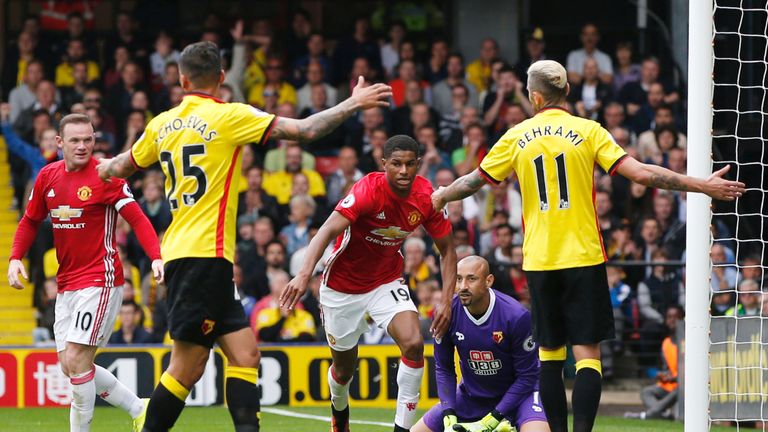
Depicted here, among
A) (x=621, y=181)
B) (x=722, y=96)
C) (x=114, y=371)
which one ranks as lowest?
(x=114, y=371)

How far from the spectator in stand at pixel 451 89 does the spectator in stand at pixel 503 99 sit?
420mm

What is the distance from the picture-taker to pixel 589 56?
17625 millimetres

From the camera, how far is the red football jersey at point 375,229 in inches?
340

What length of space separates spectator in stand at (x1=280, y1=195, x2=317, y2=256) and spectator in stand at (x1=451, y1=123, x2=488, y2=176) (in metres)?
2.04

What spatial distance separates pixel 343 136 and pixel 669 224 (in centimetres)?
460

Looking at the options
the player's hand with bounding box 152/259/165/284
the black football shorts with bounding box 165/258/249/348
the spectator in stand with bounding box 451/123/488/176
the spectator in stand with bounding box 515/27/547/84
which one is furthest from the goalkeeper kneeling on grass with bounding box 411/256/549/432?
the spectator in stand with bounding box 515/27/547/84

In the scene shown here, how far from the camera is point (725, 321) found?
464 inches

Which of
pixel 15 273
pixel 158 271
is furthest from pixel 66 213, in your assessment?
pixel 158 271

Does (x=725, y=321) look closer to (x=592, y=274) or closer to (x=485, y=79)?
(x=592, y=274)

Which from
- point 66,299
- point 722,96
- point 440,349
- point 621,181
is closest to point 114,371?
point 66,299

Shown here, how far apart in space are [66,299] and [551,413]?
3.50m

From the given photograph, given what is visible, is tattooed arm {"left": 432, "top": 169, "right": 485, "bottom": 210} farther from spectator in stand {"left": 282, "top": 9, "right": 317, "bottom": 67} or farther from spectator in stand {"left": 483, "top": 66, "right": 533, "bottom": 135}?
spectator in stand {"left": 282, "top": 9, "right": 317, "bottom": 67}

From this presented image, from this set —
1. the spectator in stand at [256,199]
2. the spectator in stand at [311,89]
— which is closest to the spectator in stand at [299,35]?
the spectator in stand at [311,89]

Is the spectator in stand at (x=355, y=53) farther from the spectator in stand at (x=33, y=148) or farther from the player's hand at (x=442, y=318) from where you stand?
the player's hand at (x=442, y=318)
